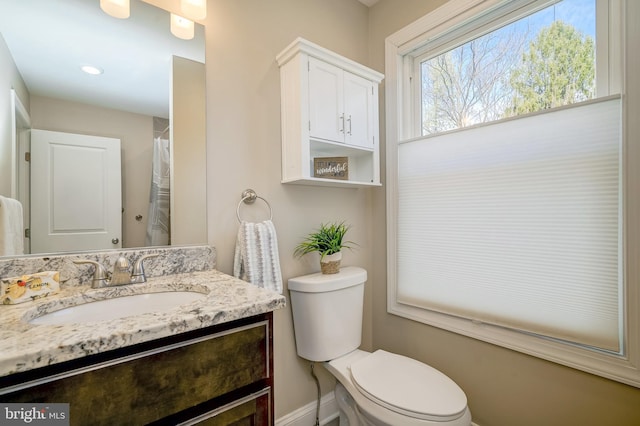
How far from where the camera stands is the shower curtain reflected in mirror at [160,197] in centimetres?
115

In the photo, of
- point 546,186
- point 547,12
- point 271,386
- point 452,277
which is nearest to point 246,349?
point 271,386

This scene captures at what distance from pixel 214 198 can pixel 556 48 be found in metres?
1.60

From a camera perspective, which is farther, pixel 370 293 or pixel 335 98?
pixel 370 293

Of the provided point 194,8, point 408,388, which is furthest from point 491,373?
point 194,8

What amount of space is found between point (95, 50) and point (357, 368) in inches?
63.1

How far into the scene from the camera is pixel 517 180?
50.3 inches

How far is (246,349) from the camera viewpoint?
790 mm

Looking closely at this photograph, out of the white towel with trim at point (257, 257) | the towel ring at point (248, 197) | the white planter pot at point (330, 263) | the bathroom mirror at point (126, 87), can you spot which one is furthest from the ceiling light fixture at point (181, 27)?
the white planter pot at point (330, 263)

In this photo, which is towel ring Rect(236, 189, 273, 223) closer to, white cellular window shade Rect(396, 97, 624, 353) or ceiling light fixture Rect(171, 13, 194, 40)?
ceiling light fixture Rect(171, 13, 194, 40)

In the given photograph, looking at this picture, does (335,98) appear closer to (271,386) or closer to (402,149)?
(402,149)

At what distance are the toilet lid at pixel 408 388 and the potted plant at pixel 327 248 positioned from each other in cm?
46

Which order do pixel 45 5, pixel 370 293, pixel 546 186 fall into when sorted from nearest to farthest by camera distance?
1. pixel 45 5
2. pixel 546 186
3. pixel 370 293

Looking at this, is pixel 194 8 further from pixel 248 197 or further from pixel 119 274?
pixel 119 274

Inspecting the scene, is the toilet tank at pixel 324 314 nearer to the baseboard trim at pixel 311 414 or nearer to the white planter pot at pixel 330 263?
the white planter pot at pixel 330 263
